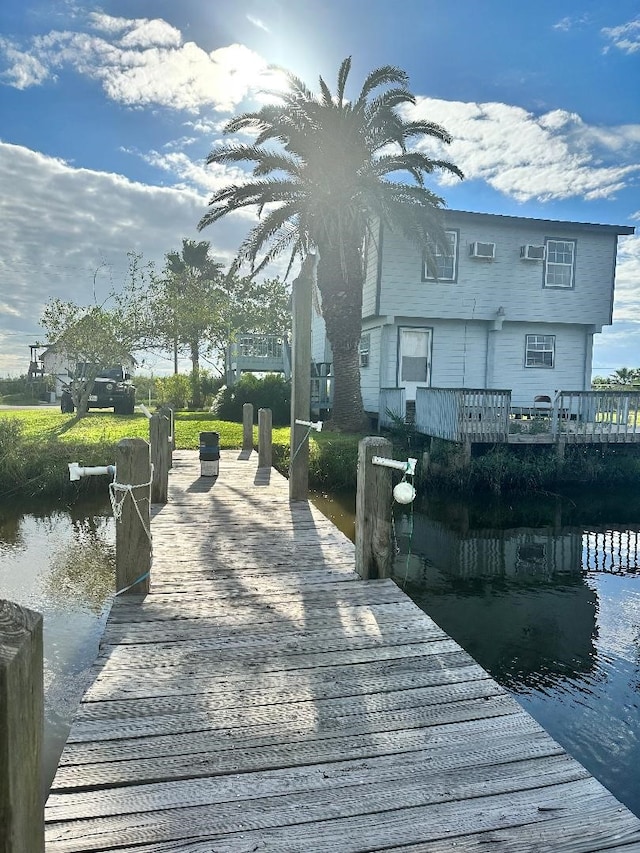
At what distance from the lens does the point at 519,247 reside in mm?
18547

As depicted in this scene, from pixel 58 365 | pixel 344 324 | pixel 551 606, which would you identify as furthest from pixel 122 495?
pixel 58 365

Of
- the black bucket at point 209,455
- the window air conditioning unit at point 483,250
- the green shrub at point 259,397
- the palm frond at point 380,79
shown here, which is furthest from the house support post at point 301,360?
the green shrub at point 259,397

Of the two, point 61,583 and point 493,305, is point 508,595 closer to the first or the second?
point 61,583

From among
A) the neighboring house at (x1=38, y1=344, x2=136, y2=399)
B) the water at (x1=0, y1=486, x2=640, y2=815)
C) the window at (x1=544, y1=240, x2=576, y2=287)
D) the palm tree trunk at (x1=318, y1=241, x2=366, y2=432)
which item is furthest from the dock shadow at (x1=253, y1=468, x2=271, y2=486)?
the neighboring house at (x1=38, y1=344, x2=136, y2=399)

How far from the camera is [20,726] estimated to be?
1.30 meters

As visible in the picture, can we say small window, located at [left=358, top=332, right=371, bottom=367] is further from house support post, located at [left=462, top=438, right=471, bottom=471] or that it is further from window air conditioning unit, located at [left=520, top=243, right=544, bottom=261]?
house support post, located at [left=462, top=438, right=471, bottom=471]

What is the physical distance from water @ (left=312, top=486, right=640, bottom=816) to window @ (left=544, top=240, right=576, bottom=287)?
8331 mm

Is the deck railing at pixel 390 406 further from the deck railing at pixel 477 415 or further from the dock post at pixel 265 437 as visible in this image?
the dock post at pixel 265 437

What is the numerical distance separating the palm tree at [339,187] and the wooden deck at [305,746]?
1341 cm

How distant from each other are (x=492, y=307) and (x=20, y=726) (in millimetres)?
18940

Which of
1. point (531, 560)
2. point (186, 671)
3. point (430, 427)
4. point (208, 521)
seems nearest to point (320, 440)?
point (430, 427)

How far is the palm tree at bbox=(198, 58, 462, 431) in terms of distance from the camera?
15.8m

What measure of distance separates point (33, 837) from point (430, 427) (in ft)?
45.4

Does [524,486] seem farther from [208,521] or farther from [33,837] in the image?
[33,837]
